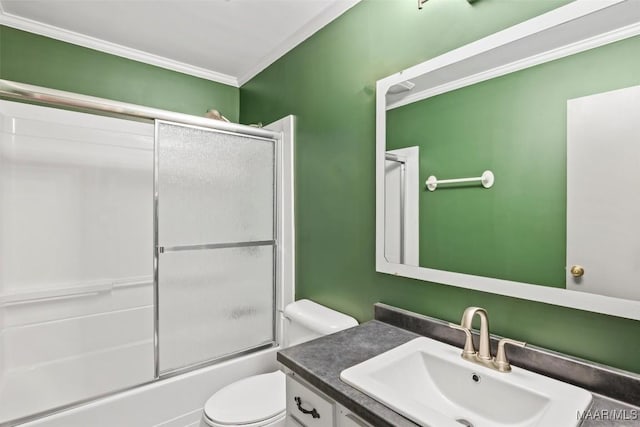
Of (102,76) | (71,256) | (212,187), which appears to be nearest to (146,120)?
(212,187)

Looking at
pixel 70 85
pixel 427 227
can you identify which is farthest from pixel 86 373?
pixel 427 227

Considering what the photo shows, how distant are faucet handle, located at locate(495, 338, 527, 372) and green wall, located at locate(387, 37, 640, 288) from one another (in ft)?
0.65

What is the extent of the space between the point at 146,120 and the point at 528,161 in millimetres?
1676

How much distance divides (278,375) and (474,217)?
129 centimetres

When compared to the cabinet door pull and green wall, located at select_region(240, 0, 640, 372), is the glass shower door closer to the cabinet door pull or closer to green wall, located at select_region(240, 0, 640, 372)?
green wall, located at select_region(240, 0, 640, 372)

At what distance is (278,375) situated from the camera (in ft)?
5.69

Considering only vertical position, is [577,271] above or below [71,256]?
above

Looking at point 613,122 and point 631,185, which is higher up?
point 613,122

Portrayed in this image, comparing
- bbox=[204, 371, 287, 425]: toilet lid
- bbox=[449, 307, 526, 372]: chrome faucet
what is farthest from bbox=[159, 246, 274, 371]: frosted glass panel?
bbox=[449, 307, 526, 372]: chrome faucet

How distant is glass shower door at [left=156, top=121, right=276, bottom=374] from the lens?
179 cm

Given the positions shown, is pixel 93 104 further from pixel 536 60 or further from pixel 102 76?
pixel 536 60

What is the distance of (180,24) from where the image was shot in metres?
1.95

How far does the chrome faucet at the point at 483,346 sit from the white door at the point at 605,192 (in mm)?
254

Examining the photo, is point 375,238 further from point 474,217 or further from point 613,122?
A: point 613,122
